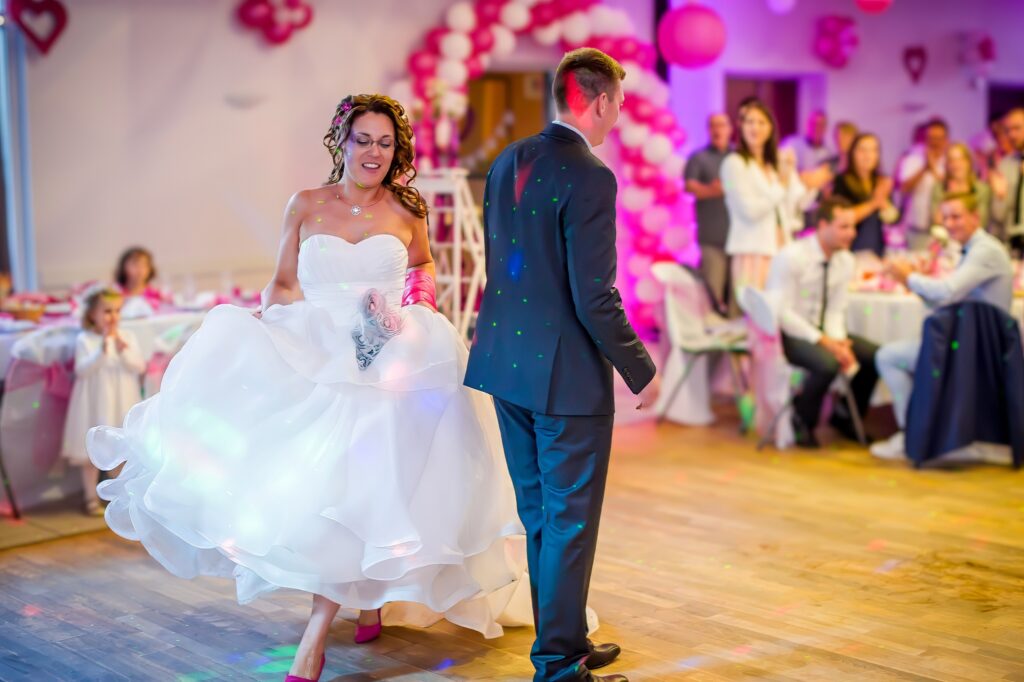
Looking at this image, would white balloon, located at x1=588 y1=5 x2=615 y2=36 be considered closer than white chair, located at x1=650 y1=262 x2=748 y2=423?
No

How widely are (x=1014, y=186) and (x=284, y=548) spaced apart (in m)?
6.53

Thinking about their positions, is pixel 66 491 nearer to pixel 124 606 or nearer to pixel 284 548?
pixel 124 606

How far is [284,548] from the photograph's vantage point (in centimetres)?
304

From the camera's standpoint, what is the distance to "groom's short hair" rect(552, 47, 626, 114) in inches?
114

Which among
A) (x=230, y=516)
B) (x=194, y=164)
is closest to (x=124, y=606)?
(x=230, y=516)

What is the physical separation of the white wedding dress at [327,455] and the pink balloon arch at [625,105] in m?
4.49

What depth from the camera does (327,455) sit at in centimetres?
307

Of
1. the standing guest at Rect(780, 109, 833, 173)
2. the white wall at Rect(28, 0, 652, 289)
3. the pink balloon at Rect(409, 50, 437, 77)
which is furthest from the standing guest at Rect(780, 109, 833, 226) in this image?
A: the white wall at Rect(28, 0, 652, 289)

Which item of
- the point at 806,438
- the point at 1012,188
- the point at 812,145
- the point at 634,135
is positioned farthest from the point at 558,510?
the point at 812,145

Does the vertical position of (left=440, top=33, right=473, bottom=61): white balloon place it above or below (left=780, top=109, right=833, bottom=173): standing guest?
above

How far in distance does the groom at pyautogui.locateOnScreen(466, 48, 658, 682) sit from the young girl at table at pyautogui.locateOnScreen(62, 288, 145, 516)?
8.17 feet

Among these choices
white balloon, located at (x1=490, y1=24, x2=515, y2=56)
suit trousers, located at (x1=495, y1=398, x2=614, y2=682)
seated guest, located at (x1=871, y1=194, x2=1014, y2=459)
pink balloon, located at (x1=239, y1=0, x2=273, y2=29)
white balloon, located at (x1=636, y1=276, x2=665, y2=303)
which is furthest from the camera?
white balloon, located at (x1=636, y1=276, x2=665, y2=303)

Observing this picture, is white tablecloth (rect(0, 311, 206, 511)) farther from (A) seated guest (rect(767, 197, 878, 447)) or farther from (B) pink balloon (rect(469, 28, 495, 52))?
(B) pink balloon (rect(469, 28, 495, 52))

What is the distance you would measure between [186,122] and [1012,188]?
5.29m
